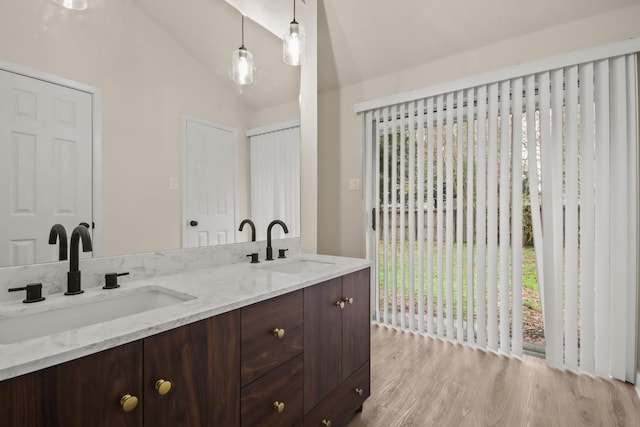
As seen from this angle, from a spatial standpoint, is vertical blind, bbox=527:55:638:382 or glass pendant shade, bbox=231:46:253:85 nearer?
glass pendant shade, bbox=231:46:253:85

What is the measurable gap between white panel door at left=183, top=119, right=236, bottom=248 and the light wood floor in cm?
121

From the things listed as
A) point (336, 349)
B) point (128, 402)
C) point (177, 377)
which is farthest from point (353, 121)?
point (128, 402)

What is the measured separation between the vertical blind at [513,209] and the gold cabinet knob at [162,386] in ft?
7.51

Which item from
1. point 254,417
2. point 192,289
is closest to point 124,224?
point 192,289

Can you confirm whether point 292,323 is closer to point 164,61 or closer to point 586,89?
point 164,61

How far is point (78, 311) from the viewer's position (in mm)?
994

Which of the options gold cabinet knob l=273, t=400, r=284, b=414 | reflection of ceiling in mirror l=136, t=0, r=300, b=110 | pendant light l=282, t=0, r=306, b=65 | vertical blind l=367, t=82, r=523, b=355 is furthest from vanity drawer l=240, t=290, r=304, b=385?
vertical blind l=367, t=82, r=523, b=355

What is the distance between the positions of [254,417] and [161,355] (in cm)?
44

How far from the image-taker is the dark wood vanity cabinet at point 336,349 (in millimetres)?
1300

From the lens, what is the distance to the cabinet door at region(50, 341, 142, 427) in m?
0.62

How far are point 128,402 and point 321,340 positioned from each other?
2.57ft

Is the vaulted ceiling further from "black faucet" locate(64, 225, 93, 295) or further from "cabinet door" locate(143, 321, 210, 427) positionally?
"cabinet door" locate(143, 321, 210, 427)

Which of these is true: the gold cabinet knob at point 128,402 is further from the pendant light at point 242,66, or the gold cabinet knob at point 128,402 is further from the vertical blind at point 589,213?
the vertical blind at point 589,213

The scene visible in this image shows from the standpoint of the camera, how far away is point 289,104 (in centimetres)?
213
